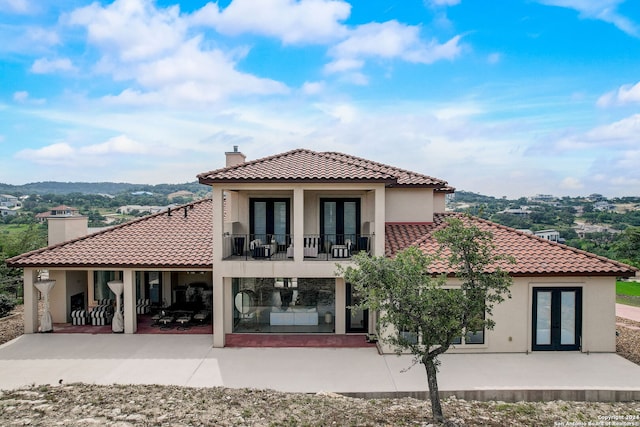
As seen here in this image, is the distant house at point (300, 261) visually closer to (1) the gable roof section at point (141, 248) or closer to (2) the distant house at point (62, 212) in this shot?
(1) the gable roof section at point (141, 248)

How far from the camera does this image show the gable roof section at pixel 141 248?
17.6 meters

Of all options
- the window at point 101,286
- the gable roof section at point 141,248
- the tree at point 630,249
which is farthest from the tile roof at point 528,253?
the tree at point 630,249

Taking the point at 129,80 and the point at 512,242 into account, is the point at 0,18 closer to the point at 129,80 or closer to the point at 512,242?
the point at 129,80

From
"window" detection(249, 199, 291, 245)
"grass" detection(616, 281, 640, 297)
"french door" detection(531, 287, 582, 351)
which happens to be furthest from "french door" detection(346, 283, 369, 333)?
"grass" detection(616, 281, 640, 297)

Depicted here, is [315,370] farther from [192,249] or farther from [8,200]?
[8,200]

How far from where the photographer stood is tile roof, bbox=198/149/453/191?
15625 millimetres

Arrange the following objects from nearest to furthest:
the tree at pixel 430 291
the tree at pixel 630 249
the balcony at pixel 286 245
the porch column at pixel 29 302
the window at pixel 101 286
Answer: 1. the tree at pixel 430 291
2. the balcony at pixel 286 245
3. the porch column at pixel 29 302
4. the window at pixel 101 286
5. the tree at pixel 630 249

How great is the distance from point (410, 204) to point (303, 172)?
6.11 meters

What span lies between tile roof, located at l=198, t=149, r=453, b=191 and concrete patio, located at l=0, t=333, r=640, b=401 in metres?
6.65

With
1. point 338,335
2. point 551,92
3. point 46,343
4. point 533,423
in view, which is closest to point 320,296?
point 338,335

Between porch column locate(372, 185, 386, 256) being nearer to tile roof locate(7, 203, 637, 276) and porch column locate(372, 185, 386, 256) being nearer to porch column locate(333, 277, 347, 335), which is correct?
tile roof locate(7, 203, 637, 276)

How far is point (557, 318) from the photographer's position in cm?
1558

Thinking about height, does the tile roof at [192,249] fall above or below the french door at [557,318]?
above

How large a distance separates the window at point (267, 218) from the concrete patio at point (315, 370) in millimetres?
5429
